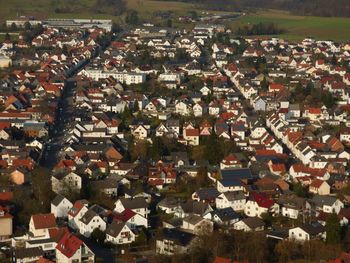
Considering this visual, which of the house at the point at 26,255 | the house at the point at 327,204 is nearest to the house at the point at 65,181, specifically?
the house at the point at 26,255

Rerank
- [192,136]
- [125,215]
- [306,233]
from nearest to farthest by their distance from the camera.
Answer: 1. [306,233]
2. [125,215]
3. [192,136]

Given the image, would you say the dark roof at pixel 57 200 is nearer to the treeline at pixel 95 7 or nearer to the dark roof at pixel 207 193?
the dark roof at pixel 207 193

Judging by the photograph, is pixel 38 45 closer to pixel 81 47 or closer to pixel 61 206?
pixel 81 47

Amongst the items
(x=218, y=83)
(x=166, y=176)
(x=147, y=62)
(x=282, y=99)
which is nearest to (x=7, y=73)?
(x=147, y=62)

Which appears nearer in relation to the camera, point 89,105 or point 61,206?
point 61,206

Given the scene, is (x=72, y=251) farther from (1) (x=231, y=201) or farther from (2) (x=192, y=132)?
(2) (x=192, y=132)

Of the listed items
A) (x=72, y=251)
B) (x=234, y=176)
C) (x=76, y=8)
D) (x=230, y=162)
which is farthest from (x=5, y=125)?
(x=76, y=8)

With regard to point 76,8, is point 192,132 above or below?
below
